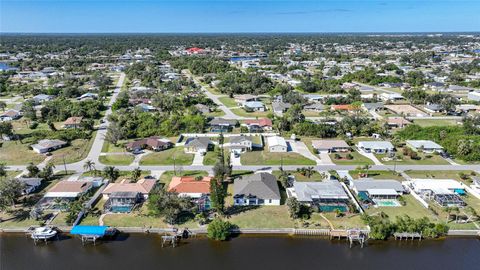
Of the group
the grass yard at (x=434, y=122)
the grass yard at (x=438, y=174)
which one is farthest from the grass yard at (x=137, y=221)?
the grass yard at (x=434, y=122)

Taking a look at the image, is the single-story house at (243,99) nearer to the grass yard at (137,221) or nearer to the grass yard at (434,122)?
the grass yard at (434,122)

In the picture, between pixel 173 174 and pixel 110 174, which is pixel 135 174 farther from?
pixel 173 174

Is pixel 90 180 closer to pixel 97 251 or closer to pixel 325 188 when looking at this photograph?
pixel 97 251

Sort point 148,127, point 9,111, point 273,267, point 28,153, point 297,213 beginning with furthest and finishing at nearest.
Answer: point 9,111 < point 148,127 < point 28,153 < point 297,213 < point 273,267

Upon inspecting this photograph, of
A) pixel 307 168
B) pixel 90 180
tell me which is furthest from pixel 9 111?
pixel 307 168

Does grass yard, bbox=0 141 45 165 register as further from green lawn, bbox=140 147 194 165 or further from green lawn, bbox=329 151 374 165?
green lawn, bbox=329 151 374 165
